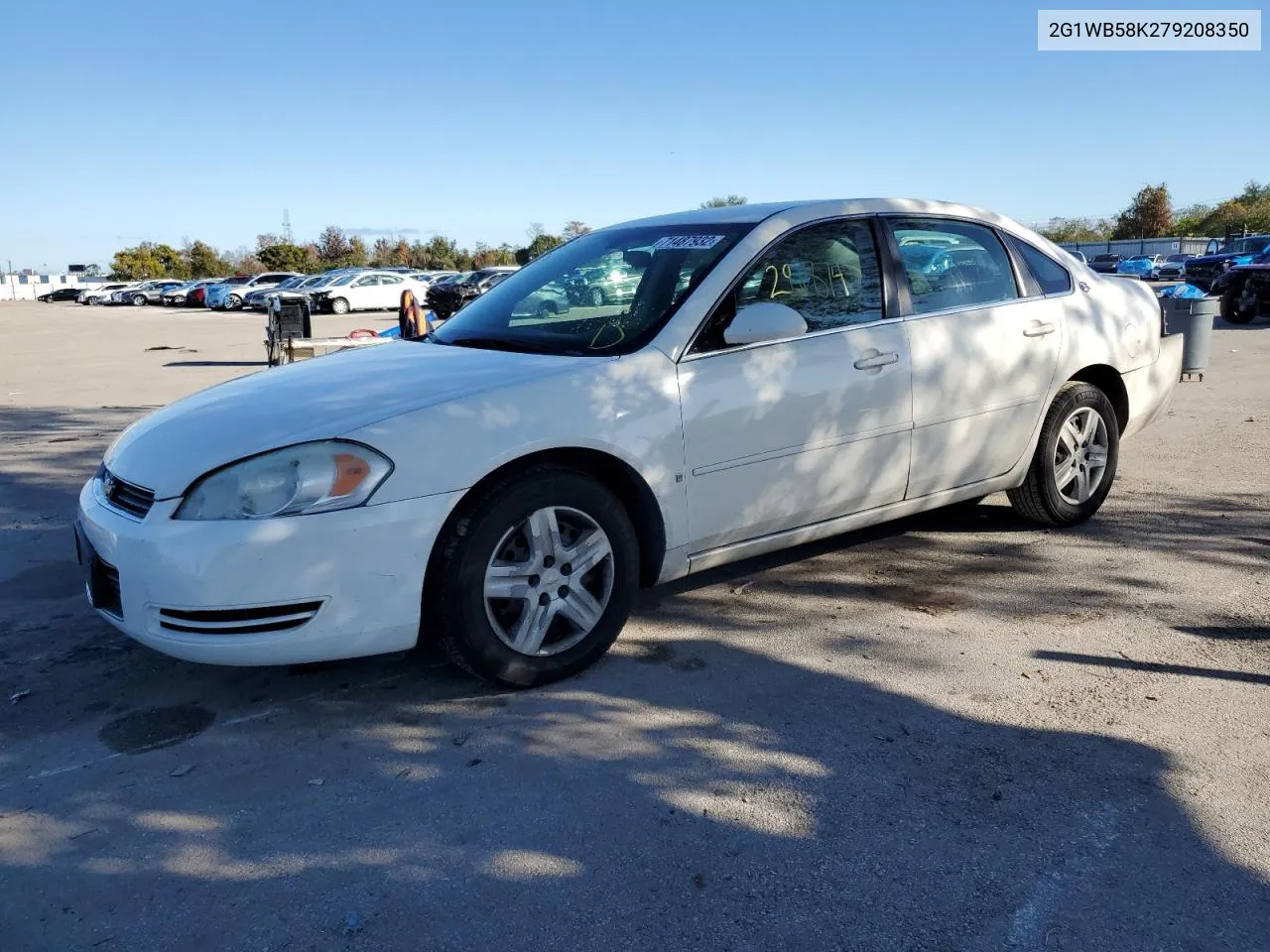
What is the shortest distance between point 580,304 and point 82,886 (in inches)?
109

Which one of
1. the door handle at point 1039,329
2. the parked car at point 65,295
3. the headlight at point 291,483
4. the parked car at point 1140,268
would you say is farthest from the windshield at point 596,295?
the parked car at point 65,295

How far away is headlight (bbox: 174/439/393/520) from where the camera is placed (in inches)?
127

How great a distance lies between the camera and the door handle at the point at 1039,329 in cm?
489

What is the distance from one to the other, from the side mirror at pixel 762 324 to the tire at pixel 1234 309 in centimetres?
1861

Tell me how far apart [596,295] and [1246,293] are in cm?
1849

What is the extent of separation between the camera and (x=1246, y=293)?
18984 millimetres

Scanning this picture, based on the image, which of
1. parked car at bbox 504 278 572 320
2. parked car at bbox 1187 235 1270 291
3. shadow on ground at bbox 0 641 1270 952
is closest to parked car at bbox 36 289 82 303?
parked car at bbox 1187 235 1270 291

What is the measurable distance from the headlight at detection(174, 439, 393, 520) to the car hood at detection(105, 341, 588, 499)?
0.13 feet

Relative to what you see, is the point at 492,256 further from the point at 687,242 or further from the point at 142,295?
the point at 687,242

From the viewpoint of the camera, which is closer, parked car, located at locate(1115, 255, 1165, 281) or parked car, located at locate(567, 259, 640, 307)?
parked car, located at locate(567, 259, 640, 307)

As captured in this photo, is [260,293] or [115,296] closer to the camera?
[260,293]

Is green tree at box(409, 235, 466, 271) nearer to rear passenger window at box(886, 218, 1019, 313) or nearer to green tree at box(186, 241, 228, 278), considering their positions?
green tree at box(186, 241, 228, 278)

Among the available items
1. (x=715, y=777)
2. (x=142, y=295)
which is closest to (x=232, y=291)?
(x=142, y=295)

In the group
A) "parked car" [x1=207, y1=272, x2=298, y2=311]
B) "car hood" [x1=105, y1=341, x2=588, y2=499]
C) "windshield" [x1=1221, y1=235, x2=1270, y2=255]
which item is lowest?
"car hood" [x1=105, y1=341, x2=588, y2=499]
